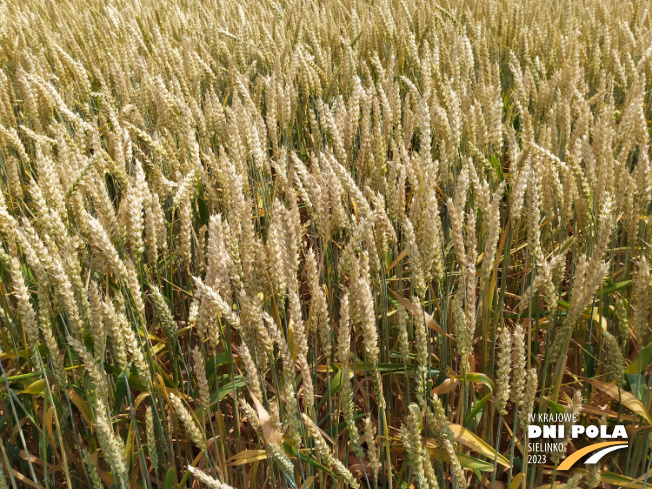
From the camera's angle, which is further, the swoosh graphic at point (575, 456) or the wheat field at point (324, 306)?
the swoosh graphic at point (575, 456)

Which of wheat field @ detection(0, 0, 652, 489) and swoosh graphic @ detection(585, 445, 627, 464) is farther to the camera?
swoosh graphic @ detection(585, 445, 627, 464)

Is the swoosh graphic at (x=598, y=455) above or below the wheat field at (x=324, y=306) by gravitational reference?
below

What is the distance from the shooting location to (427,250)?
999 millimetres

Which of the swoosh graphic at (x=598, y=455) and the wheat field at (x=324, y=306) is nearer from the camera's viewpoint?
the wheat field at (x=324, y=306)

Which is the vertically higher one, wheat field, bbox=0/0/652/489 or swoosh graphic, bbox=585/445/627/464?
wheat field, bbox=0/0/652/489

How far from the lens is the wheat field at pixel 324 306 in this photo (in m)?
0.91

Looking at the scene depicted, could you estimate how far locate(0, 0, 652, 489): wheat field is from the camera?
913mm

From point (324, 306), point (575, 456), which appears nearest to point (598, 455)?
point (575, 456)

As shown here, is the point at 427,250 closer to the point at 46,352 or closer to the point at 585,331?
the point at 585,331

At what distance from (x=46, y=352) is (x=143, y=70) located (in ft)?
3.72

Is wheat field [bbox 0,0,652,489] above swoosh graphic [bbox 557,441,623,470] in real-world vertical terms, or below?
above

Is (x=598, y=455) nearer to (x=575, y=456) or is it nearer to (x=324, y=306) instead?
(x=575, y=456)

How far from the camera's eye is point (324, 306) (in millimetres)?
926

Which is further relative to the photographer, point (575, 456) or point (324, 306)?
point (575, 456)
